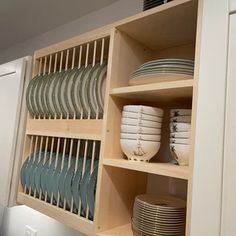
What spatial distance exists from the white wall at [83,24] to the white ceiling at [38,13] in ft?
0.09

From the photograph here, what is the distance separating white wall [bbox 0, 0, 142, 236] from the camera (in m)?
1.27

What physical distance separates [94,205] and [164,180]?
29 cm

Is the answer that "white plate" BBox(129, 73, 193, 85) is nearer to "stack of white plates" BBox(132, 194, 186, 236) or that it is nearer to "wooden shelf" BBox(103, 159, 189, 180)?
"wooden shelf" BBox(103, 159, 189, 180)

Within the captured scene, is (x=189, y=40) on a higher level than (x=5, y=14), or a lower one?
lower

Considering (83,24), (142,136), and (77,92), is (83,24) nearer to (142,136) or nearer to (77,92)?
(77,92)

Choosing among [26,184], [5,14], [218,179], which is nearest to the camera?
[218,179]

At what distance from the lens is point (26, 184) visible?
119 cm

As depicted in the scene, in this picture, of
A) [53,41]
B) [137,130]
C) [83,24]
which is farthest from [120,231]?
[53,41]

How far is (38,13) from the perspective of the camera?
154cm

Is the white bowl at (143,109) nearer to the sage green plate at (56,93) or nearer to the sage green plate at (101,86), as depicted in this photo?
the sage green plate at (101,86)

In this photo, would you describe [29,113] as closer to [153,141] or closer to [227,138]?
[153,141]

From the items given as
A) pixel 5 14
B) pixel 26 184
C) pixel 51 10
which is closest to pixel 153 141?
pixel 26 184

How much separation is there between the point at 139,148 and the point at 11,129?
2.54 feet

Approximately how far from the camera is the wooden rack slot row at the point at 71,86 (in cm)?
97
